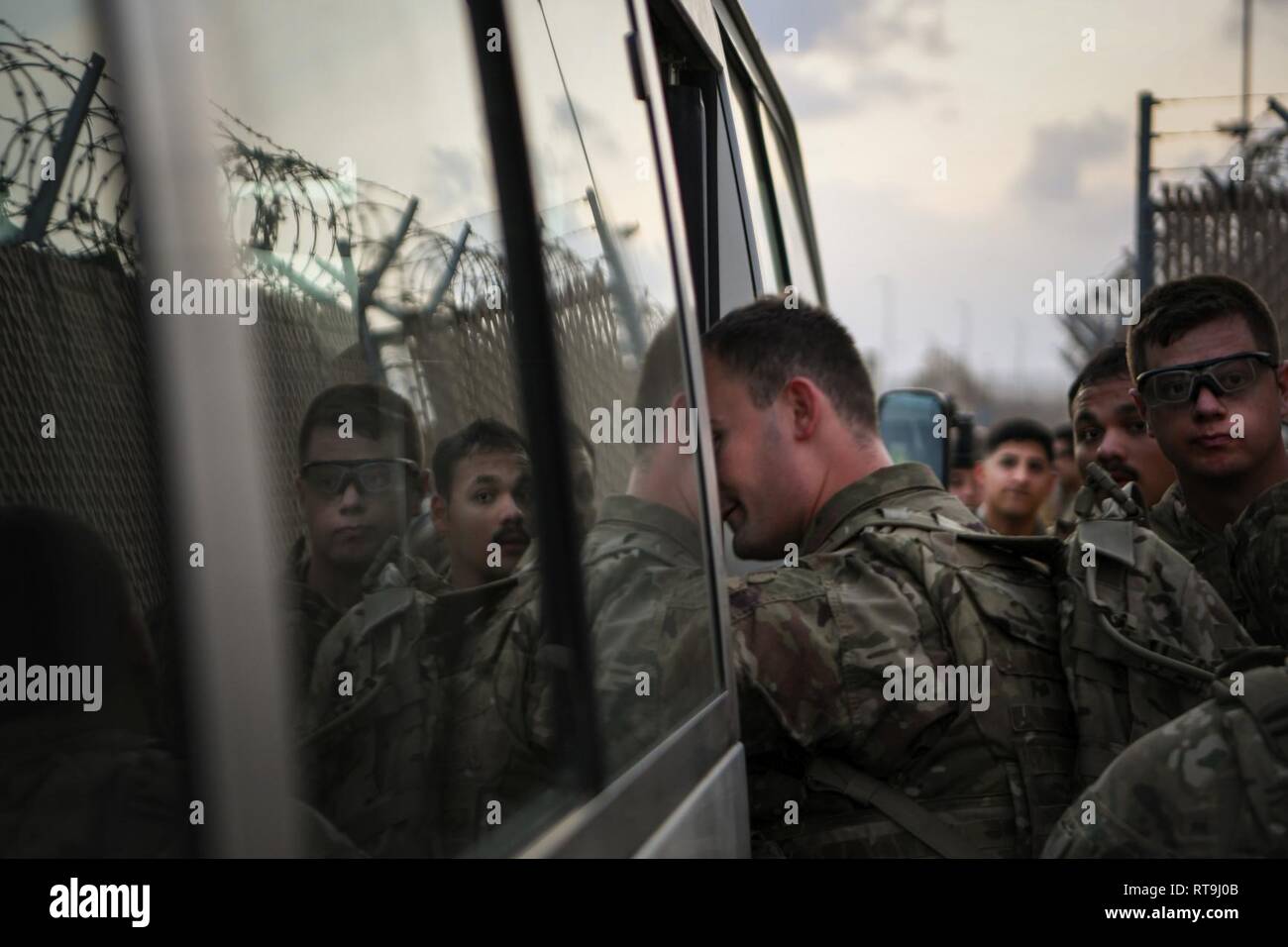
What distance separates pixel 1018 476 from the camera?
593 cm

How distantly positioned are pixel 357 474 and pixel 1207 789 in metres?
1.16

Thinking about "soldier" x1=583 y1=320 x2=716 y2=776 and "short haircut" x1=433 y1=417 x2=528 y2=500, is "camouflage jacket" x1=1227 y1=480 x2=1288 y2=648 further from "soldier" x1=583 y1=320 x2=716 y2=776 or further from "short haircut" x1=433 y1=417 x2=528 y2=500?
"short haircut" x1=433 y1=417 x2=528 y2=500

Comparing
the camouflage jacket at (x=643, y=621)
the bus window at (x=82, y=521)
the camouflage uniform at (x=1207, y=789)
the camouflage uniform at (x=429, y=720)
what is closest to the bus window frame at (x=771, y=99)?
the camouflage jacket at (x=643, y=621)

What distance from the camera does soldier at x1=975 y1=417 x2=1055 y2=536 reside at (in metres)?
5.87

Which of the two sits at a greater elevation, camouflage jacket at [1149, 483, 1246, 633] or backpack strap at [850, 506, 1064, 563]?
backpack strap at [850, 506, 1064, 563]

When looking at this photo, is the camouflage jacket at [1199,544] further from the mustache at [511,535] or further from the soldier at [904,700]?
the mustache at [511,535]

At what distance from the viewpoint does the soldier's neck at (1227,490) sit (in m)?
2.99

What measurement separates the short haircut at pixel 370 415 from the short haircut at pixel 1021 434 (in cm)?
541

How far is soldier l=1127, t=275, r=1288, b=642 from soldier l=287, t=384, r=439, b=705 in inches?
99.7

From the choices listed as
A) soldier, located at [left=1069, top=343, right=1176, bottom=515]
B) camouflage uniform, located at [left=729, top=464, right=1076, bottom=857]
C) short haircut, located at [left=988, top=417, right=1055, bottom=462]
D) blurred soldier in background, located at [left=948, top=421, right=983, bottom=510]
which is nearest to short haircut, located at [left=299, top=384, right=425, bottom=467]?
camouflage uniform, located at [left=729, top=464, right=1076, bottom=857]

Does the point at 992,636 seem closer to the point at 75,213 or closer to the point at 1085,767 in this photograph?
the point at 1085,767

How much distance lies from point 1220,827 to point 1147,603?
102 centimetres

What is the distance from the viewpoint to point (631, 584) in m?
1.50
